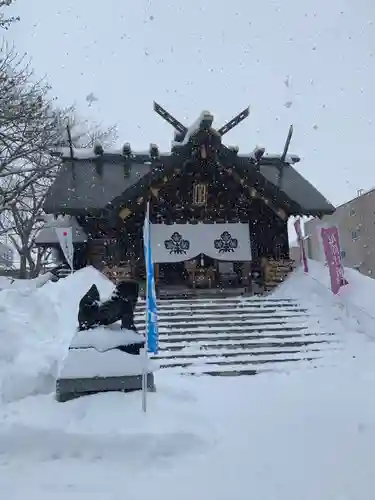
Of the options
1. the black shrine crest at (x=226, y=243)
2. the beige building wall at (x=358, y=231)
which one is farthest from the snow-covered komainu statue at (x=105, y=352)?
the beige building wall at (x=358, y=231)

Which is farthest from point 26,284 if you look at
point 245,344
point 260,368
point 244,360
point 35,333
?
point 260,368

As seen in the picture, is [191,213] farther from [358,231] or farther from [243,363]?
[358,231]

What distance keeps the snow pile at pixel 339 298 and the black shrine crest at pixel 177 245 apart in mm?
3041

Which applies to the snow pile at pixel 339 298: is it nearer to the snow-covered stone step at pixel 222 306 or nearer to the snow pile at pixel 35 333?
the snow-covered stone step at pixel 222 306

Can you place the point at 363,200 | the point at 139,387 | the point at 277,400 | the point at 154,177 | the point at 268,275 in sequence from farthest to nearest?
the point at 363,200, the point at 268,275, the point at 154,177, the point at 277,400, the point at 139,387

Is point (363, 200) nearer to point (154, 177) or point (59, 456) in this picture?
point (154, 177)

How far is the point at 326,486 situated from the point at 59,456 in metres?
2.56

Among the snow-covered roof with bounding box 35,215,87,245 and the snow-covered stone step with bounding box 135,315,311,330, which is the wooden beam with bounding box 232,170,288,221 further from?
the snow-covered roof with bounding box 35,215,87,245

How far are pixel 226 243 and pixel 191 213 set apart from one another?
5.02 feet

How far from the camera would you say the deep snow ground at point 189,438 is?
3924 millimetres

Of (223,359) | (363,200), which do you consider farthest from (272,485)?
(363,200)

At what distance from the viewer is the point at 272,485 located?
12.9 ft

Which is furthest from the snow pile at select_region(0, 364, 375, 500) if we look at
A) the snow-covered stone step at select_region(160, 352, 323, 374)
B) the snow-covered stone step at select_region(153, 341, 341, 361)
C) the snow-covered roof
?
the snow-covered roof

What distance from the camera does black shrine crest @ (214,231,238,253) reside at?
45.5 feet
